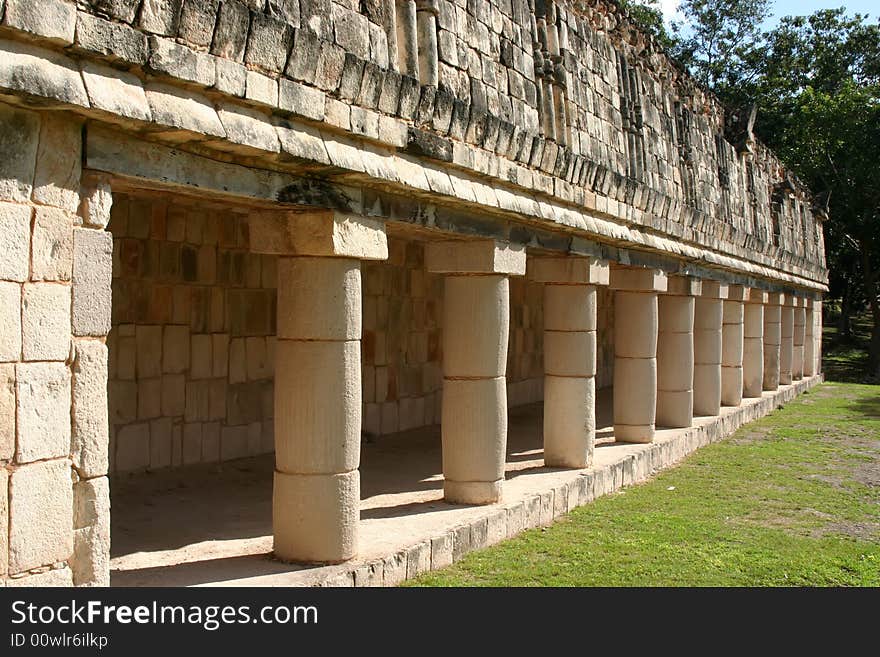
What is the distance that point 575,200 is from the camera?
10.1 meters

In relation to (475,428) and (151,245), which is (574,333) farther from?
(151,245)

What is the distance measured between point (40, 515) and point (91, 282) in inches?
45.9

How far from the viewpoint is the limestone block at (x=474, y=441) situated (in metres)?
8.99

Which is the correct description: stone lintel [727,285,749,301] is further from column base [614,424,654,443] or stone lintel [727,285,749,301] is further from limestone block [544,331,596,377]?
limestone block [544,331,596,377]

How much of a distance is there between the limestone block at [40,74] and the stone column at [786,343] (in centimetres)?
2209

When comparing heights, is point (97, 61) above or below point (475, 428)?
above

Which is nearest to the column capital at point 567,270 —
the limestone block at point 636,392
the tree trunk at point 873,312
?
the limestone block at point 636,392

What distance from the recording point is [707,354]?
17.2 m

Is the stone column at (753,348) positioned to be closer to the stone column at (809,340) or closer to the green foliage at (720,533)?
the green foliage at (720,533)

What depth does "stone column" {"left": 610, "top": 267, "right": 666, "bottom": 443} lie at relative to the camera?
1348cm

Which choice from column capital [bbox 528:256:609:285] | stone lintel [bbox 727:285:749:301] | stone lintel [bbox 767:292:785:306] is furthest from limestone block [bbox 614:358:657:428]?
stone lintel [bbox 767:292:785:306]
